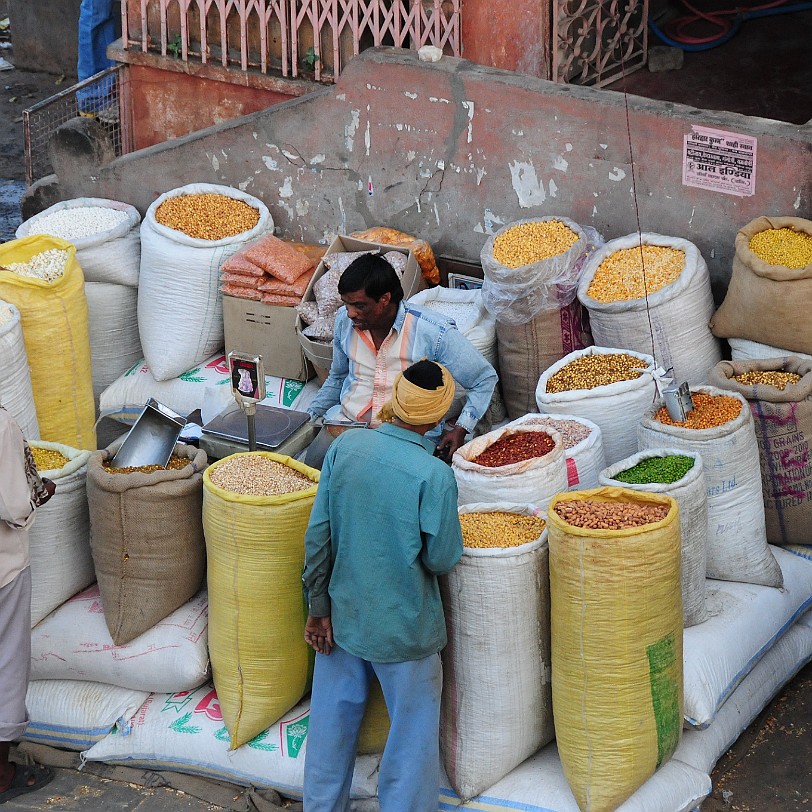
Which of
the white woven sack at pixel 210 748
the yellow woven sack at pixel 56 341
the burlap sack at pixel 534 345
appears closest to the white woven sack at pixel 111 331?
the yellow woven sack at pixel 56 341

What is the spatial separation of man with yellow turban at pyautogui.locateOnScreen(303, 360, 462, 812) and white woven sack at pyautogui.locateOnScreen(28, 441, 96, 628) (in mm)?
1198

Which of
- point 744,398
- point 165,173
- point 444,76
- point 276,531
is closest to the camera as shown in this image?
point 276,531

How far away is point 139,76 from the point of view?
Answer: 6.73 m

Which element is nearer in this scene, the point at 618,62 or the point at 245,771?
the point at 245,771

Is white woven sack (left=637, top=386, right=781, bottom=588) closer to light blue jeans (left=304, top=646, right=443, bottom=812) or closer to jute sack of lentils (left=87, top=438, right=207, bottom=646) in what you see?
light blue jeans (left=304, top=646, right=443, bottom=812)

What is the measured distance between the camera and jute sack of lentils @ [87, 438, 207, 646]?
4184mm

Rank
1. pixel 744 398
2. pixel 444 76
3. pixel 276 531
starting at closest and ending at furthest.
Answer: pixel 276 531 < pixel 744 398 < pixel 444 76

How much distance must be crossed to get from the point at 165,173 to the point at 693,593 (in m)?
3.58

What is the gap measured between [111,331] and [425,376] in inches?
120

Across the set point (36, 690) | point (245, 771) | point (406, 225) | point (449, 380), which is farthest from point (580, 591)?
point (406, 225)

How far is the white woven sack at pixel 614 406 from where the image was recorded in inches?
177

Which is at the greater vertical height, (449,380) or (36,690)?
(449,380)

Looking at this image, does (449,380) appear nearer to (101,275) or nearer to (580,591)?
(580,591)

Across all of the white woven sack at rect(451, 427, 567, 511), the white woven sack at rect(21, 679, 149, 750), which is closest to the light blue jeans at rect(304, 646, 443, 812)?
the white woven sack at rect(451, 427, 567, 511)
